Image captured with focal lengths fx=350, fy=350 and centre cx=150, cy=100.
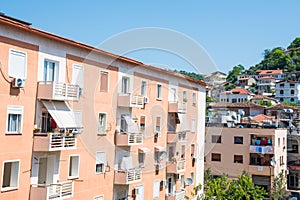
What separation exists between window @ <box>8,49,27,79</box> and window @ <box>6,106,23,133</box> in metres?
1.04

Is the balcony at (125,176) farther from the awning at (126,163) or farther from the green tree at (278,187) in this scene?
the green tree at (278,187)

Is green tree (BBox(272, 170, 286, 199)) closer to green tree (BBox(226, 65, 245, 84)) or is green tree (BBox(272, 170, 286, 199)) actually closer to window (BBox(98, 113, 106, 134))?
window (BBox(98, 113, 106, 134))

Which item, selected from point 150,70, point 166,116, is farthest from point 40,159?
point 166,116

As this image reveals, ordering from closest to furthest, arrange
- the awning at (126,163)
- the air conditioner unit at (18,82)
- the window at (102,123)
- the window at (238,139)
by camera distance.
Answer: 1. the air conditioner unit at (18,82)
2. the window at (102,123)
3. the awning at (126,163)
4. the window at (238,139)

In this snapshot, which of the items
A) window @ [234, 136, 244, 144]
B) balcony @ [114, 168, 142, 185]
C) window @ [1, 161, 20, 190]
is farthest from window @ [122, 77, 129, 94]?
window @ [234, 136, 244, 144]

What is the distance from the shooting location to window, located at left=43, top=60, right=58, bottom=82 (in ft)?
40.5

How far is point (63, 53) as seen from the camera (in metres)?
12.9

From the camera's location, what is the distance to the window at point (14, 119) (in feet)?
35.9

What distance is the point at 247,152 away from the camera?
3241 cm

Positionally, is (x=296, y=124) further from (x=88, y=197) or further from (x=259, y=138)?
(x=88, y=197)

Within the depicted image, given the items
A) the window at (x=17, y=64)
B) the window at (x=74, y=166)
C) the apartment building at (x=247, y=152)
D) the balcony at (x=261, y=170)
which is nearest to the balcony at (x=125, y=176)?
the window at (x=74, y=166)

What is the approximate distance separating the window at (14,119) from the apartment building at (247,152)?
2355cm

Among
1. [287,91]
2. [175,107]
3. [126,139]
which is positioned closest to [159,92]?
[175,107]

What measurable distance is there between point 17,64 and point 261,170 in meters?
26.2
